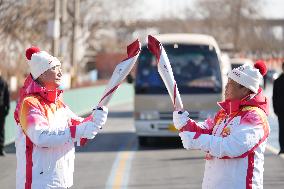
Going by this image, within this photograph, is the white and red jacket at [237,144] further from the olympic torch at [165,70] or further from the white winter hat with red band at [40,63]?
the white winter hat with red band at [40,63]

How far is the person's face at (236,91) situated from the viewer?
6.51m

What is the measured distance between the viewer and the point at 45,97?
660 cm

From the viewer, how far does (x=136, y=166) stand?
1578 cm

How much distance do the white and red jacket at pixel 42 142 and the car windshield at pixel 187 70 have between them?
12.4 m

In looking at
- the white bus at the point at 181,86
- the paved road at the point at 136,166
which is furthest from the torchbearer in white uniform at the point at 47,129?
the white bus at the point at 181,86

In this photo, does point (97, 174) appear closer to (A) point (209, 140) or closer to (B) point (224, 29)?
(A) point (209, 140)

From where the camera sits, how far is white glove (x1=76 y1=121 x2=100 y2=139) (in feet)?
21.1

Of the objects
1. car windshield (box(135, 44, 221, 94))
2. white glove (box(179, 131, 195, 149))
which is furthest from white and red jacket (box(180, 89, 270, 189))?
car windshield (box(135, 44, 221, 94))

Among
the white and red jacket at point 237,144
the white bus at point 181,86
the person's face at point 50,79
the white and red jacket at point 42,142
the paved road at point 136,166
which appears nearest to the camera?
the white and red jacket at point 237,144

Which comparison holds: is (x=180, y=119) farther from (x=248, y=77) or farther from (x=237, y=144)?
(x=248, y=77)

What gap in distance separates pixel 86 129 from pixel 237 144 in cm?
107

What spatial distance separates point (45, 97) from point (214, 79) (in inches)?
506

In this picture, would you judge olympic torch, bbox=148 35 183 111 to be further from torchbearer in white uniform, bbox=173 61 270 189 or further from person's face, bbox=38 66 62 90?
person's face, bbox=38 66 62 90

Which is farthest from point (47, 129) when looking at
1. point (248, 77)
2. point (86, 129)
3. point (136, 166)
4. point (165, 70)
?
point (136, 166)
